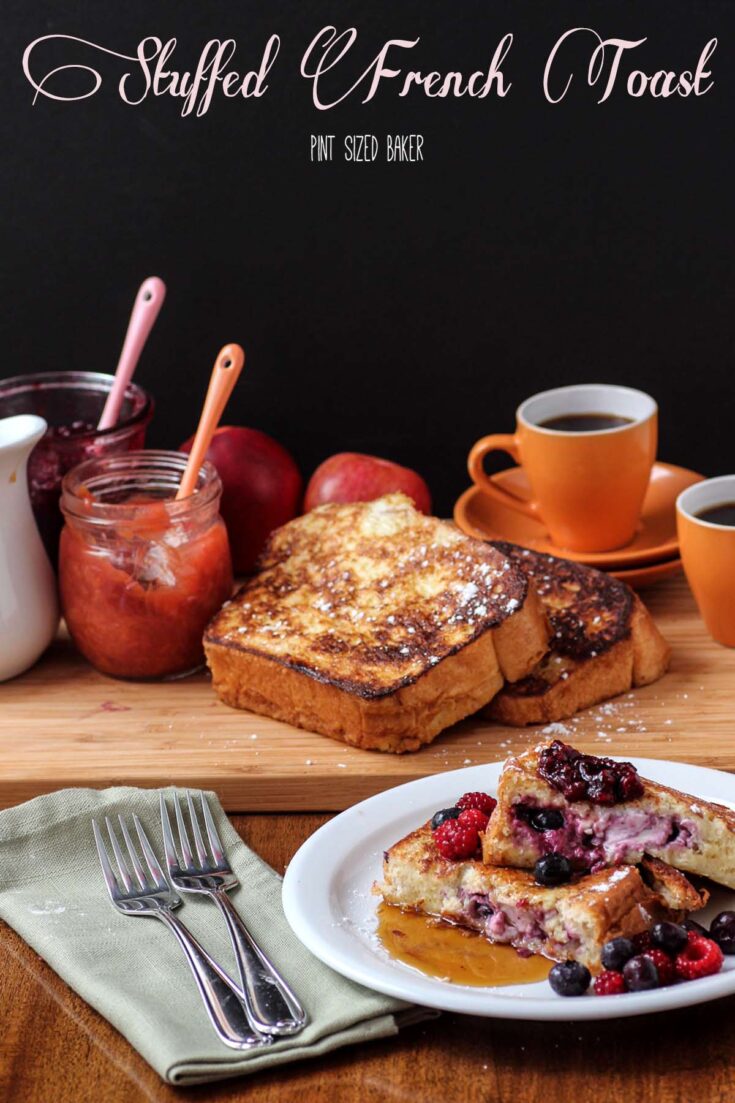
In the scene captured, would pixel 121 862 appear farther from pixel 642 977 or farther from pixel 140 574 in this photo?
pixel 642 977

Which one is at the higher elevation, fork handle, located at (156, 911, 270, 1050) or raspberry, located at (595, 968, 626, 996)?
raspberry, located at (595, 968, 626, 996)

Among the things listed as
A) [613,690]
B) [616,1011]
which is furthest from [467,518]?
[616,1011]

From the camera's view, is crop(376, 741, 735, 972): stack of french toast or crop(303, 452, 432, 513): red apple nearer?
crop(376, 741, 735, 972): stack of french toast

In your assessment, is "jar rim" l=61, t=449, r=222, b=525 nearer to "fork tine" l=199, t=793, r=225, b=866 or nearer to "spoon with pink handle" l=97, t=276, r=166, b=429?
"spoon with pink handle" l=97, t=276, r=166, b=429

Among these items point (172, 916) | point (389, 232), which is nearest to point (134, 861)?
point (172, 916)

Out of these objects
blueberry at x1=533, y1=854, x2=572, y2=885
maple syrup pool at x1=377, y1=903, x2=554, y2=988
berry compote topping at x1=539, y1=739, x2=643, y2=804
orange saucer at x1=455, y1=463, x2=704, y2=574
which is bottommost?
maple syrup pool at x1=377, y1=903, x2=554, y2=988

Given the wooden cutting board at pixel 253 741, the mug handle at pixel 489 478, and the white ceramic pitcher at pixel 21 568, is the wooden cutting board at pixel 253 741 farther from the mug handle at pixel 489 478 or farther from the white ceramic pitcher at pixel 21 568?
→ the mug handle at pixel 489 478

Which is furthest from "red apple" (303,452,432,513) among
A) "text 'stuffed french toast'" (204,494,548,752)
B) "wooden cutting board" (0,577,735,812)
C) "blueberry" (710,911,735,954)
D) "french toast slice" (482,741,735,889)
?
"blueberry" (710,911,735,954)

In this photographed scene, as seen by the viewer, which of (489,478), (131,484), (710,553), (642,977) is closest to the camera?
(642,977)
